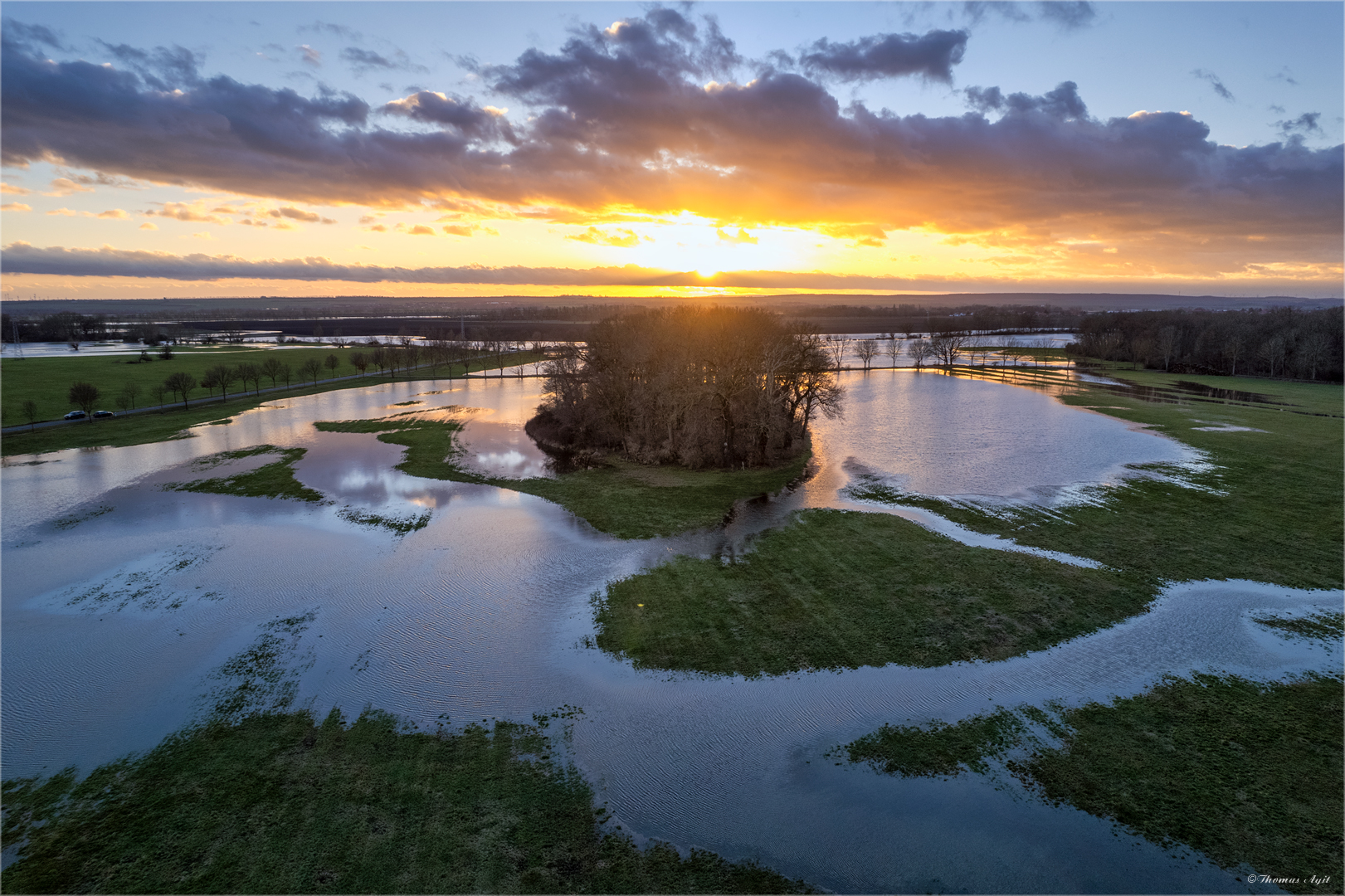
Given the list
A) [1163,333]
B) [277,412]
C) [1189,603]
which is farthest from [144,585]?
[1163,333]

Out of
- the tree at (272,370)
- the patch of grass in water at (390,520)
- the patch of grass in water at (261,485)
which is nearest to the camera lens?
the patch of grass in water at (390,520)

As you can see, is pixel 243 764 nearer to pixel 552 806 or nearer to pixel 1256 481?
pixel 552 806

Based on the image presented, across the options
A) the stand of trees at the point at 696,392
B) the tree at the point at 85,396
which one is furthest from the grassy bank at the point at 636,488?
the tree at the point at 85,396

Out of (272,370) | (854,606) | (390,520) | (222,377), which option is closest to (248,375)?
(272,370)

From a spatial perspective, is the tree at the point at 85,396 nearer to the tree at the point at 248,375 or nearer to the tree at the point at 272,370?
the tree at the point at 248,375

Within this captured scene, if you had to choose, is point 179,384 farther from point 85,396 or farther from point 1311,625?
point 1311,625

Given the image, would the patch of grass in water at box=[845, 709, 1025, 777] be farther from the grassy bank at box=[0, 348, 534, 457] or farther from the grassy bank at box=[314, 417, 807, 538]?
Result: the grassy bank at box=[0, 348, 534, 457]
